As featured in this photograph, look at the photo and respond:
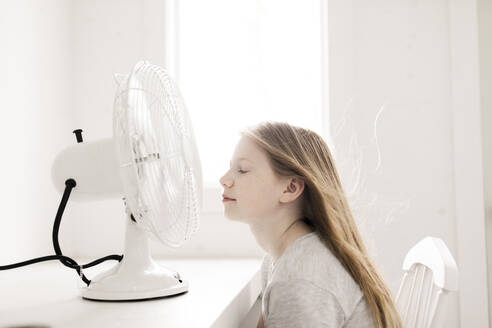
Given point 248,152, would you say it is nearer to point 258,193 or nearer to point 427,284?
point 258,193

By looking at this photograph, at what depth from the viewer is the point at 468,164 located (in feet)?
6.00

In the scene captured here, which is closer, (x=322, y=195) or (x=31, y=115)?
(x=322, y=195)

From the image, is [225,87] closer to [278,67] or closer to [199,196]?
[278,67]

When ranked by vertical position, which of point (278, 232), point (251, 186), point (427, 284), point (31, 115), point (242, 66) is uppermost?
point (242, 66)

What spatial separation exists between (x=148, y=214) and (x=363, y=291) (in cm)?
43

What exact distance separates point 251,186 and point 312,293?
0.90 ft

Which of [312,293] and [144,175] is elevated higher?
[144,175]

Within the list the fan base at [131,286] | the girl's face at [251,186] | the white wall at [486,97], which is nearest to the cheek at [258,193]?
the girl's face at [251,186]

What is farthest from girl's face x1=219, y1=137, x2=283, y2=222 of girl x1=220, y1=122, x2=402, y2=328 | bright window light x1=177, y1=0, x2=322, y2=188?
bright window light x1=177, y1=0, x2=322, y2=188

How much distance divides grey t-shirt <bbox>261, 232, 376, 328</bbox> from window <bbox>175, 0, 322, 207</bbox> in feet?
3.72

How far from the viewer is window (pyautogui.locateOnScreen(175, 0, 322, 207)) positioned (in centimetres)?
208

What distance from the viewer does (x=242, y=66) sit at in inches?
83.5

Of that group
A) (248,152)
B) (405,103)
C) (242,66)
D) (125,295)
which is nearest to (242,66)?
(242,66)

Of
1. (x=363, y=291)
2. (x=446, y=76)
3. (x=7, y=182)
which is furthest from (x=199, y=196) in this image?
(x=446, y=76)
